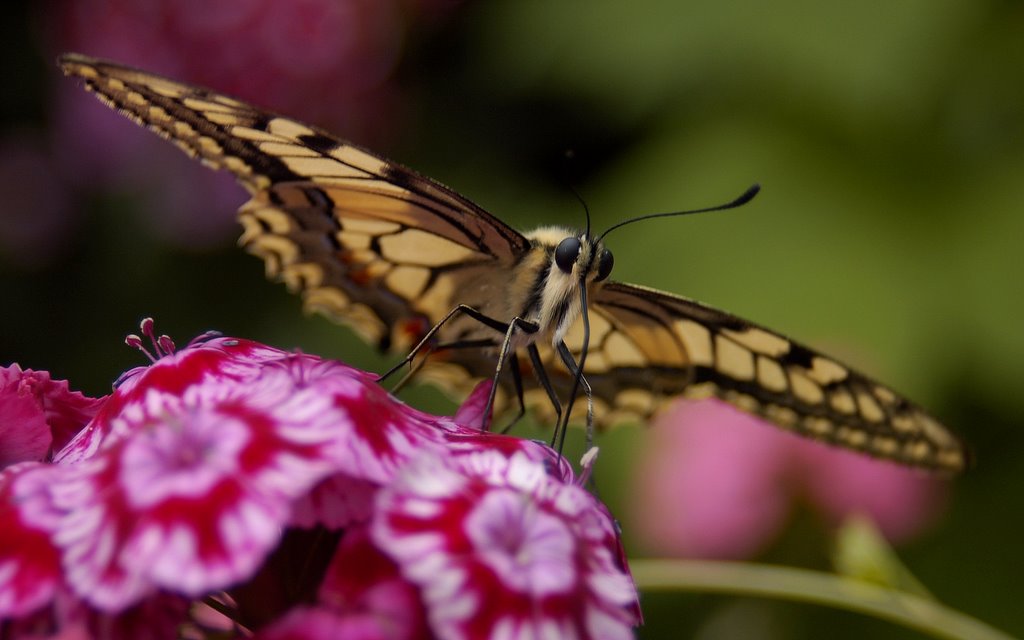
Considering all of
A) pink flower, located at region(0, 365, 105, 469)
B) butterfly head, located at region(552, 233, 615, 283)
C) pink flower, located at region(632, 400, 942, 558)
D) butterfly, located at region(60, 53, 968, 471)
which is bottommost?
pink flower, located at region(632, 400, 942, 558)

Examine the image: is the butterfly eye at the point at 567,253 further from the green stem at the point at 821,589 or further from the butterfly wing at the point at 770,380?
the green stem at the point at 821,589

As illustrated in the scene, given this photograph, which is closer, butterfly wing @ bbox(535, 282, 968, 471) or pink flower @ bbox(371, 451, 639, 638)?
pink flower @ bbox(371, 451, 639, 638)

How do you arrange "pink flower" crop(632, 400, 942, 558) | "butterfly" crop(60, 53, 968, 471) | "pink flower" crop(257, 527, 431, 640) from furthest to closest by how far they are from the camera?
"pink flower" crop(632, 400, 942, 558) → "butterfly" crop(60, 53, 968, 471) → "pink flower" crop(257, 527, 431, 640)

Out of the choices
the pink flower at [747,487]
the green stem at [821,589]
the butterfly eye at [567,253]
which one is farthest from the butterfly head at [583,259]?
the pink flower at [747,487]

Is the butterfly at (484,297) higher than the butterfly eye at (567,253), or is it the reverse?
the butterfly eye at (567,253)

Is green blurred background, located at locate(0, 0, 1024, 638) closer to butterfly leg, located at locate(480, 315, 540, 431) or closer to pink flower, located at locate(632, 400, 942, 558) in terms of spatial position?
pink flower, located at locate(632, 400, 942, 558)

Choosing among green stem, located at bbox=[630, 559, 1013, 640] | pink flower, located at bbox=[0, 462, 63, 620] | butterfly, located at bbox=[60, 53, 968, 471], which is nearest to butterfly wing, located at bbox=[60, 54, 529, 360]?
butterfly, located at bbox=[60, 53, 968, 471]

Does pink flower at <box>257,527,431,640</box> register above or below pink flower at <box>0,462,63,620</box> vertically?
above
